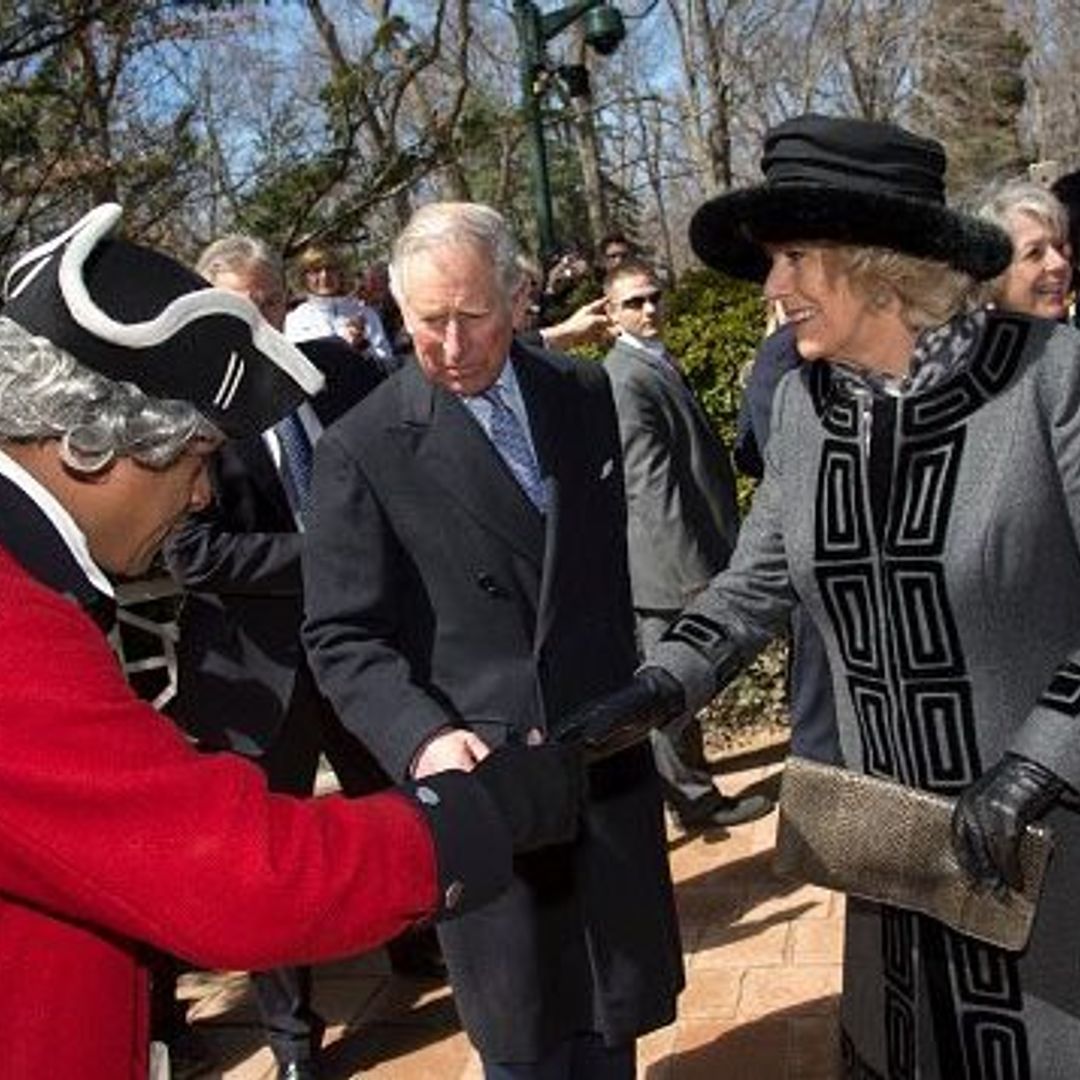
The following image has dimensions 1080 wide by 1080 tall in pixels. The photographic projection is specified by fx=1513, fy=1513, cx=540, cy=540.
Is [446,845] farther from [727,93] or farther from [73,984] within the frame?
[727,93]

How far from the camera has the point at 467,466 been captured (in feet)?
8.81

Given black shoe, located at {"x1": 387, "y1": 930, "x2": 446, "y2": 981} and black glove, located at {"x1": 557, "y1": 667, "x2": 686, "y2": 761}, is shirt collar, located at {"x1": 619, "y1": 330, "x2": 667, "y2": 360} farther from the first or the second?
black glove, located at {"x1": 557, "y1": 667, "x2": 686, "y2": 761}

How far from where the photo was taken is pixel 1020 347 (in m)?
2.13

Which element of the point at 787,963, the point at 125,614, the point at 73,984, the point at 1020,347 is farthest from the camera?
the point at 125,614

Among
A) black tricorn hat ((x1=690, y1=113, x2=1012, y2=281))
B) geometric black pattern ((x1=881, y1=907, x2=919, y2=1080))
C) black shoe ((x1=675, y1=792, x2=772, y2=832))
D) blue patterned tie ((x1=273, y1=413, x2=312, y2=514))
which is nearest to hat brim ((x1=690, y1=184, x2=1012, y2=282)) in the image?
black tricorn hat ((x1=690, y1=113, x2=1012, y2=281))

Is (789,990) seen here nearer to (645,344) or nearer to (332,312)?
(645,344)

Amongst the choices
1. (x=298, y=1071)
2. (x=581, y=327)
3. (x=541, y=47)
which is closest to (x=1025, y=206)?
(x=581, y=327)

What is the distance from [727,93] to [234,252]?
28464 mm

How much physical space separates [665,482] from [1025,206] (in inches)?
56.5

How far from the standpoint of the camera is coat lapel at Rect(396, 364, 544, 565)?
2680 millimetres

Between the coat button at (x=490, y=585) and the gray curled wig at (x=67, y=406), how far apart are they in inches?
43.7

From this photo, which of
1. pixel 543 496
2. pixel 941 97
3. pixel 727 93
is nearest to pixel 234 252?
pixel 543 496

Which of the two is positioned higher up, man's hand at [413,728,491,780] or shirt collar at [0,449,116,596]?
shirt collar at [0,449,116,596]

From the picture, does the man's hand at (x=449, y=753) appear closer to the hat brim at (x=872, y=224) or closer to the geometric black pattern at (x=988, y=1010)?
the geometric black pattern at (x=988, y=1010)
